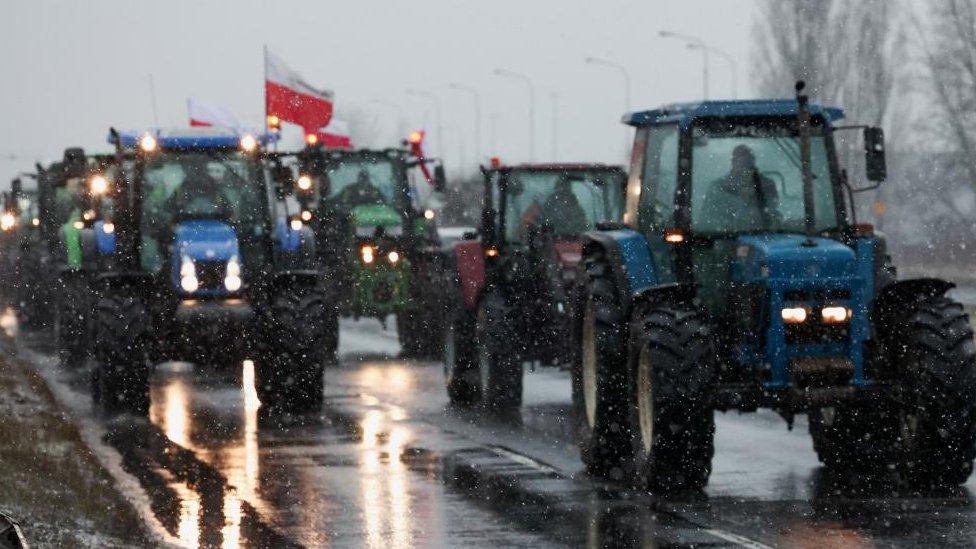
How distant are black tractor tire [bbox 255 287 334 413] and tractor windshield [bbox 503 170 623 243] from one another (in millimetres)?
1996

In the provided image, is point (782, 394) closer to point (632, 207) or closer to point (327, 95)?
point (632, 207)

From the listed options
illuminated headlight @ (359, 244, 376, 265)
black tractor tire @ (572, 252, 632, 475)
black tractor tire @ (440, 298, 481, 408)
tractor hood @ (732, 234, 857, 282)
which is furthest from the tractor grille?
illuminated headlight @ (359, 244, 376, 265)

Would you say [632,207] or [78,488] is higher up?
→ [632,207]

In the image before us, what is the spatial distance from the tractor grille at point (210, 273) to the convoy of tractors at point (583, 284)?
20mm

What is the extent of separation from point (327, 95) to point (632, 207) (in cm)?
1776

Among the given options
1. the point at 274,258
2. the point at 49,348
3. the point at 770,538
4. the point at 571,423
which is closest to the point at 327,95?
the point at 49,348

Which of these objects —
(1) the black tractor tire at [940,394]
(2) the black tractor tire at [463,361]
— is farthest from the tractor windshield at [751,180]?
(2) the black tractor tire at [463,361]

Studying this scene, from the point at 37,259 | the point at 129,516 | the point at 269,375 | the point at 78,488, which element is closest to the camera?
the point at 129,516

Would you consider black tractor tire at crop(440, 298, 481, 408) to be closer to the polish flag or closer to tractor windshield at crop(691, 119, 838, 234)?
tractor windshield at crop(691, 119, 838, 234)

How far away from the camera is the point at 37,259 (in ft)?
112

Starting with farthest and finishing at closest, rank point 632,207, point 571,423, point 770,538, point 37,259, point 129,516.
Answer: point 37,259
point 571,423
point 632,207
point 129,516
point 770,538

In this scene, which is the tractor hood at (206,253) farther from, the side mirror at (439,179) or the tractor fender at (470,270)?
the side mirror at (439,179)

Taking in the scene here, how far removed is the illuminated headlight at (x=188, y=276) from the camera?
19.0 metres

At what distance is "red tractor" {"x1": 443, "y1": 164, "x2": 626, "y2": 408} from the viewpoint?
18656mm
